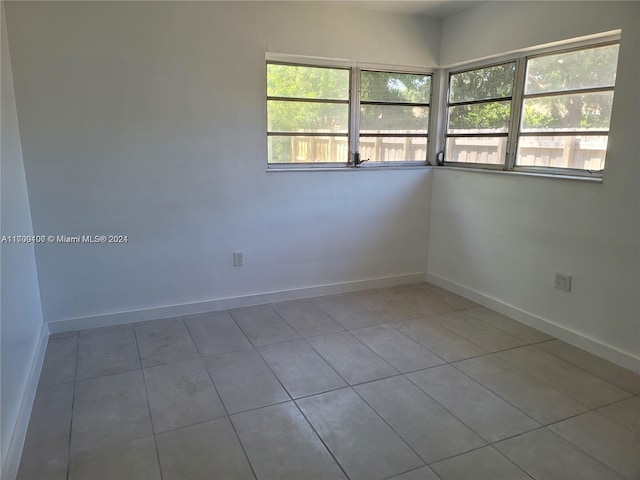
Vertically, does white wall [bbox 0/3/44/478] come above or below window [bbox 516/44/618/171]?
below

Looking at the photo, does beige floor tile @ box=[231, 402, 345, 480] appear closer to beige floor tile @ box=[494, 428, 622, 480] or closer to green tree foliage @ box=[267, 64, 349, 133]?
beige floor tile @ box=[494, 428, 622, 480]

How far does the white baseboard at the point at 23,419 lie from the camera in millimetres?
1723

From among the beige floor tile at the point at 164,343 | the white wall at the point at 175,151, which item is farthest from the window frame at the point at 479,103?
the beige floor tile at the point at 164,343

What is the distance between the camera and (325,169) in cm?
376

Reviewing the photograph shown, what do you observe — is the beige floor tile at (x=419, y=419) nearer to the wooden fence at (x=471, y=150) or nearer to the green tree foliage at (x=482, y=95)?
the wooden fence at (x=471, y=150)

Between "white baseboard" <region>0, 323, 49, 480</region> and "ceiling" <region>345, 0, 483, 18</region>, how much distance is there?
3.32 metres

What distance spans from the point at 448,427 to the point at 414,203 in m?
2.45

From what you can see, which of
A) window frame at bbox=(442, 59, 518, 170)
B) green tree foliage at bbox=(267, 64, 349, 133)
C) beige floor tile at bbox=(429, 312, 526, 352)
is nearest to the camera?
beige floor tile at bbox=(429, 312, 526, 352)

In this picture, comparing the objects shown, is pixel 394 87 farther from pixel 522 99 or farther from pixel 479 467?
pixel 479 467

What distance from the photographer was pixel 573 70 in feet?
9.64

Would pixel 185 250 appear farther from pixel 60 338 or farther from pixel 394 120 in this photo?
pixel 394 120

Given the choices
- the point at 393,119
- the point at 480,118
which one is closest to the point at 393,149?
the point at 393,119

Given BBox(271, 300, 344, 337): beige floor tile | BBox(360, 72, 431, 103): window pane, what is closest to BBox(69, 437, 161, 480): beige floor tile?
BBox(271, 300, 344, 337): beige floor tile

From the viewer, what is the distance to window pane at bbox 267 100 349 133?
3529 mm
